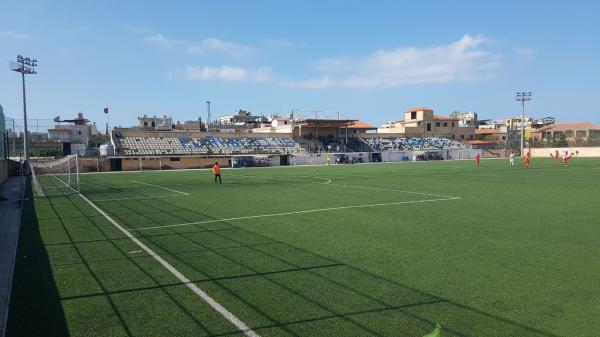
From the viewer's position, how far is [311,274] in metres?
7.50

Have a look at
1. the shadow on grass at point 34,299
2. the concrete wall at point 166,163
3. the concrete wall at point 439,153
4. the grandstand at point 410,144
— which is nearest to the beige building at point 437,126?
the grandstand at point 410,144

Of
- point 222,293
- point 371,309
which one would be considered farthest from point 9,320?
point 371,309

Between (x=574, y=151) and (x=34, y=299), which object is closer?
(x=34, y=299)

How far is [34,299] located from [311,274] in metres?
4.35

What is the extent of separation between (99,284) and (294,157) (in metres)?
60.6

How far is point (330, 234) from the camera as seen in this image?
1113 centimetres

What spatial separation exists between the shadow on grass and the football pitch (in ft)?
0.09

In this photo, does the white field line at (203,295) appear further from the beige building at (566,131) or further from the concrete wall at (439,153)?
the beige building at (566,131)

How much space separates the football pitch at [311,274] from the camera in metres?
5.41

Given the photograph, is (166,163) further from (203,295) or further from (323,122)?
(203,295)

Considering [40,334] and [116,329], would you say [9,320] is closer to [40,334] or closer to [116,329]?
[40,334]

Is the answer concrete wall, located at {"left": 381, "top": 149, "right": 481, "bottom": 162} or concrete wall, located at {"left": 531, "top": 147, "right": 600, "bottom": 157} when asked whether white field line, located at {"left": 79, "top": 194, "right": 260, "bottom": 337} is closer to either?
concrete wall, located at {"left": 381, "top": 149, "right": 481, "bottom": 162}

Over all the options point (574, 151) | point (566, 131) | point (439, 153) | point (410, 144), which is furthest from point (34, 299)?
point (566, 131)

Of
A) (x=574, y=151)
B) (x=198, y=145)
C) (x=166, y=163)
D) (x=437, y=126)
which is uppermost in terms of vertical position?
(x=437, y=126)
